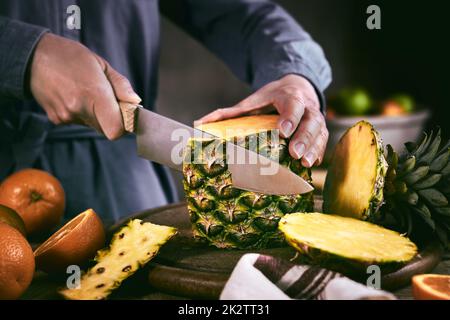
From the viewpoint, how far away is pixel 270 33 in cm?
150

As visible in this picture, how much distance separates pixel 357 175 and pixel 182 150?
0.32 meters

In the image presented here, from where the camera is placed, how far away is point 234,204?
3.35ft

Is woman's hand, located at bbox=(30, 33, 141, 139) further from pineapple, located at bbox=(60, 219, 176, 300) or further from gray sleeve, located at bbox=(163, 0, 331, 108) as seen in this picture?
gray sleeve, located at bbox=(163, 0, 331, 108)

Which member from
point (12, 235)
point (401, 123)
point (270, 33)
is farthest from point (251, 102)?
point (401, 123)

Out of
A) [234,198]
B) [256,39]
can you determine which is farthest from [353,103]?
[234,198]

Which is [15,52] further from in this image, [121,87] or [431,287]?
[431,287]

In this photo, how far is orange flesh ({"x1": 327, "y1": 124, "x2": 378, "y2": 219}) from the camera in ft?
3.33

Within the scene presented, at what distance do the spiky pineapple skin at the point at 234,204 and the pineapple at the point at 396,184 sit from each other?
0.30ft

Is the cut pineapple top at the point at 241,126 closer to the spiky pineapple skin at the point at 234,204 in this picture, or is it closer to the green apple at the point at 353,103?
the spiky pineapple skin at the point at 234,204

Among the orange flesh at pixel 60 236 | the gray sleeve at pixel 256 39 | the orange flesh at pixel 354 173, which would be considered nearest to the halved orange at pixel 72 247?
the orange flesh at pixel 60 236

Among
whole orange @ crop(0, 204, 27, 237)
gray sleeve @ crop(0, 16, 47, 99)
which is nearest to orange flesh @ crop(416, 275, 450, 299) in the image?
whole orange @ crop(0, 204, 27, 237)

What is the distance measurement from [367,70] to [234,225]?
6.74 ft
